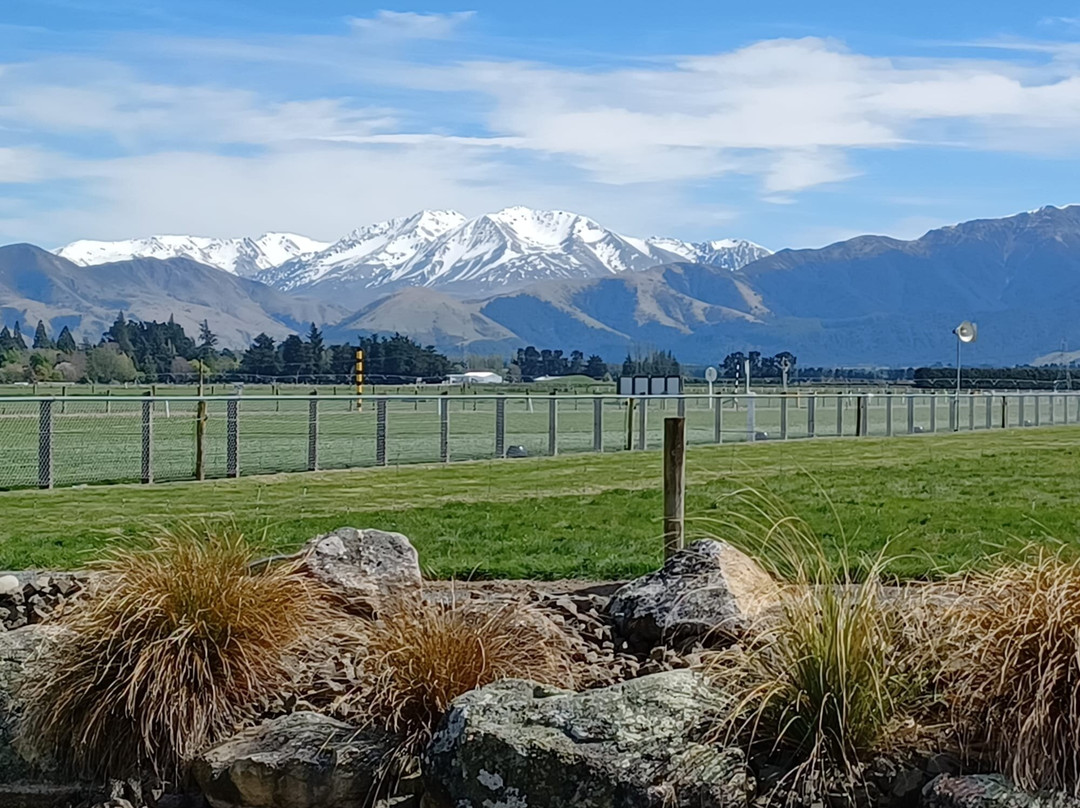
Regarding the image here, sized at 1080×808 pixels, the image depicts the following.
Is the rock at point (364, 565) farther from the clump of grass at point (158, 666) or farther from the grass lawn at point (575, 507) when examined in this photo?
the clump of grass at point (158, 666)

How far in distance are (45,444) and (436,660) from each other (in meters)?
14.5

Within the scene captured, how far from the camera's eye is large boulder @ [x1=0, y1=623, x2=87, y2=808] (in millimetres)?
6789

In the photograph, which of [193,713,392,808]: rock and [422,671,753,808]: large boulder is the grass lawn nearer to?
[422,671,753,808]: large boulder

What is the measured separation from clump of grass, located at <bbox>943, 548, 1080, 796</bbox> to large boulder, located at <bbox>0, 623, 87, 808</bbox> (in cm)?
398

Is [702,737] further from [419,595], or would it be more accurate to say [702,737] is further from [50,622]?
[50,622]

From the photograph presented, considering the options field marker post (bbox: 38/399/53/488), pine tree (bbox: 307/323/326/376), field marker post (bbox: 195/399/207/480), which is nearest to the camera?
field marker post (bbox: 38/399/53/488)

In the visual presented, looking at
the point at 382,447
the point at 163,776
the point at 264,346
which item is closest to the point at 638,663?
Answer: the point at 163,776

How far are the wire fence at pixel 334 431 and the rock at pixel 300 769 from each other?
12289mm

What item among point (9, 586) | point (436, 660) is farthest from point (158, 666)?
point (9, 586)

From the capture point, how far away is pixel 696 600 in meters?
7.39

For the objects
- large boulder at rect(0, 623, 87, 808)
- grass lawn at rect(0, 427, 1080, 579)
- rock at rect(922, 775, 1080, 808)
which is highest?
grass lawn at rect(0, 427, 1080, 579)

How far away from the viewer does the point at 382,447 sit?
24.6 m

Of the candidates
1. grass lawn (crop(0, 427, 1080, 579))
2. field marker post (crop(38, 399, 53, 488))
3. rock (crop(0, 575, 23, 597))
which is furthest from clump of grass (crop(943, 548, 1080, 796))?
field marker post (crop(38, 399, 53, 488))

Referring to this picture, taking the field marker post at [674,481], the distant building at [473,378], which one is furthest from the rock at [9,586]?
the distant building at [473,378]
